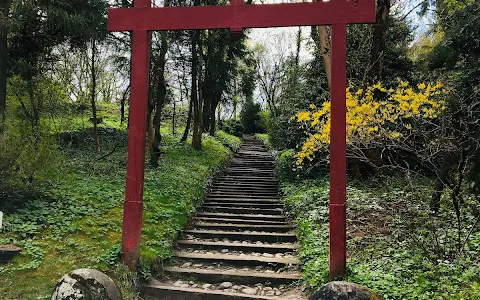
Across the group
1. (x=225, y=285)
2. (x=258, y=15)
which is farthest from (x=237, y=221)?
(x=258, y=15)

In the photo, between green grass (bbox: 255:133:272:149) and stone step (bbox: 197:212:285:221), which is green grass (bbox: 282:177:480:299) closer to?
stone step (bbox: 197:212:285:221)

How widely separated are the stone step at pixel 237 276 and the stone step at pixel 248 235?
1.48 m

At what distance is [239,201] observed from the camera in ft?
31.8

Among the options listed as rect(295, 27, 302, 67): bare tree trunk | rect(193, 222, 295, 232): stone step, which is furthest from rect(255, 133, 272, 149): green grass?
rect(193, 222, 295, 232): stone step

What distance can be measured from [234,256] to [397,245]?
8.23 feet

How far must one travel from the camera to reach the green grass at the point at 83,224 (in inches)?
174

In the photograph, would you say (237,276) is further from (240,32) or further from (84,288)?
(240,32)

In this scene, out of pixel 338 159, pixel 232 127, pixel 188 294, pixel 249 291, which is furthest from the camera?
pixel 232 127

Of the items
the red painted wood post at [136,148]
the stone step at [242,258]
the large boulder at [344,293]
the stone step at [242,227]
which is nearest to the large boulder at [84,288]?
the red painted wood post at [136,148]

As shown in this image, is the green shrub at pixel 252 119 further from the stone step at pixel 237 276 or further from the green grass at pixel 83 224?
the stone step at pixel 237 276

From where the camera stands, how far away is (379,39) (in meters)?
8.81

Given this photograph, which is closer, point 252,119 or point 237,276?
point 237,276

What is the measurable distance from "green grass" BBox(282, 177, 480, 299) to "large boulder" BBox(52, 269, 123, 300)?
2498 millimetres

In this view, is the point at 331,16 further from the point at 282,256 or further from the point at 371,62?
the point at 371,62
